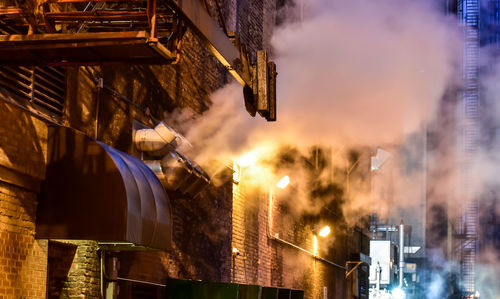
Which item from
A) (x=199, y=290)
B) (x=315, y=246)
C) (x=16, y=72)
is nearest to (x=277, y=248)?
(x=315, y=246)

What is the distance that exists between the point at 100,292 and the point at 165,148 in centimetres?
235

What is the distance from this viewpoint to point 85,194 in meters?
9.36

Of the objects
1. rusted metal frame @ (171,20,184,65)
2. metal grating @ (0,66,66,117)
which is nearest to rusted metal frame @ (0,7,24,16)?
metal grating @ (0,66,66,117)

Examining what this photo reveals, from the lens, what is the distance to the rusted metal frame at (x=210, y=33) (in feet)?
29.4

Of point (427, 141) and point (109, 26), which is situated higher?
point (427, 141)

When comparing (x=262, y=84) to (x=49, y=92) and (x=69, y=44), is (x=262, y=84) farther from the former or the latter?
(x=69, y=44)

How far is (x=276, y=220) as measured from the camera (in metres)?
18.7

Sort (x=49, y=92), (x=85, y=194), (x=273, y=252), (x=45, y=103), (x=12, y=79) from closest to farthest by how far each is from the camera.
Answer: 1. (x=12, y=79)
2. (x=85, y=194)
3. (x=45, y=103)
4. (x=49, y=92)
5. (x=273, y=252)

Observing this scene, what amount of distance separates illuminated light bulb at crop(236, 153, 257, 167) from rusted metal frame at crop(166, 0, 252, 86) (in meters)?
4.22

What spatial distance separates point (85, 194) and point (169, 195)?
10.8 feet

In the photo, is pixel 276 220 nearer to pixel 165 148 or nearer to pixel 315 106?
pixel 315 106

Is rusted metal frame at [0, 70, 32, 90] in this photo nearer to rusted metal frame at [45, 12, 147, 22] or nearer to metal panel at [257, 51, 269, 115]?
rusted metal frame at [45, 12, 147, 22]

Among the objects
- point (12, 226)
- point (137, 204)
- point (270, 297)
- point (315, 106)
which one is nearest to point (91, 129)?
point (137, 204)

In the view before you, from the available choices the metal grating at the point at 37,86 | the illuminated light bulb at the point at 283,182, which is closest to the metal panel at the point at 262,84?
the metal grating at the point at 37,86
